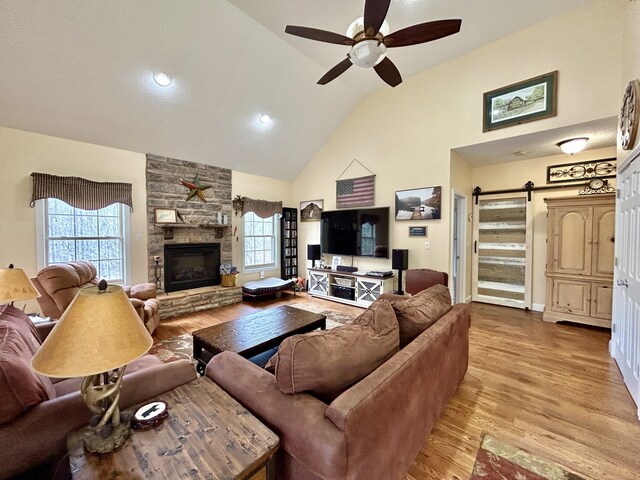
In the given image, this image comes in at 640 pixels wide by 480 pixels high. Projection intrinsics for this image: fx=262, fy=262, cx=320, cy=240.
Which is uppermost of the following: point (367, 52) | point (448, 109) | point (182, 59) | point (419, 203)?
point (182, 59)

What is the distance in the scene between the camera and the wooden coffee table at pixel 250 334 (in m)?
2.21

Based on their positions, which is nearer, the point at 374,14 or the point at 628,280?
the point at 374,14

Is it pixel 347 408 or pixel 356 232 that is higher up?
pixel 356 232

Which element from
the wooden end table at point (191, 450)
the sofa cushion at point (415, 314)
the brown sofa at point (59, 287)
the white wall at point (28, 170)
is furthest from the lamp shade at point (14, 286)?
the sofa cushion at point (415, 314)

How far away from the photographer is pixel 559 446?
171cm

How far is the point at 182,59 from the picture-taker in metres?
3.31

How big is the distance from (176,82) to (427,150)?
3.85m

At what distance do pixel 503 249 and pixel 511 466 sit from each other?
13.5 ft

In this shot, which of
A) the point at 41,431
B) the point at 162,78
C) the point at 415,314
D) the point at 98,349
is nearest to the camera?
the point at 98,349

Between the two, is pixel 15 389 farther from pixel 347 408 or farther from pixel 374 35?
pixel 374 35

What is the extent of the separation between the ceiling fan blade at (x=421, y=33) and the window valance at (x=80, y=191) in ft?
13.6

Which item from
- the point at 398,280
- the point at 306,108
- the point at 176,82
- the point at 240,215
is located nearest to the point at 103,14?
the point at 176,82

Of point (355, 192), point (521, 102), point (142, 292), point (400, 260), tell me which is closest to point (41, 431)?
point (142, 292)

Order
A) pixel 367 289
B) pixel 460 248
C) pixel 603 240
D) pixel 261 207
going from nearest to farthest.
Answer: pixel 603 240
pixel 367 289
pixel 460 248
pixel 261 207
